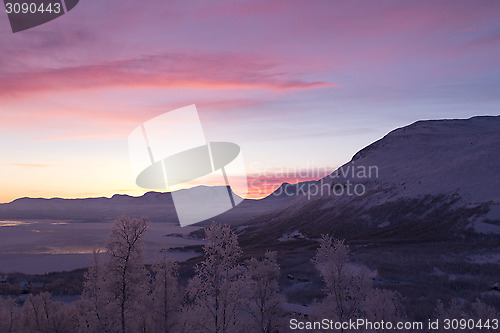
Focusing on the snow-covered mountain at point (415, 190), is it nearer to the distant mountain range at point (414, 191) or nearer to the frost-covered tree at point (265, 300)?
the distant mountain range at point (414, 191)

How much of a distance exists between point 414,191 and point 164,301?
243 ft

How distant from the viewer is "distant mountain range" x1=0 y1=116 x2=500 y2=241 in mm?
63438

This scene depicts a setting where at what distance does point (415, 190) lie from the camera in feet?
263

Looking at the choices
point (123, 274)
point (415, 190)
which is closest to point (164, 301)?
point (123, 274)

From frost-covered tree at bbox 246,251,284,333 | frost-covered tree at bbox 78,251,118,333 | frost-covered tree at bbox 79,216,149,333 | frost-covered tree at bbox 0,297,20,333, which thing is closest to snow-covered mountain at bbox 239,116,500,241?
frost-covered tree at bbox 246,251,284,333

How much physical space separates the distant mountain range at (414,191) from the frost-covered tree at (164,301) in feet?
163

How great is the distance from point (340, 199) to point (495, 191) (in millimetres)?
36205

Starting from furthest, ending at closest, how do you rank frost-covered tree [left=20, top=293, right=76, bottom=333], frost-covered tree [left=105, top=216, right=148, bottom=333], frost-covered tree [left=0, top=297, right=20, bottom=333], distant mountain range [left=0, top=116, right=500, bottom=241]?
distant mountain range [left=0, top=116, right=500, bottom=241]
frost-covered tree [left=20, top=293, right=76, bottom=333]
frost-covered tree [left=0, top=297, right=20, bottom=333]
frost-covered tree [left=105, top=216, right=148, bottom=333]

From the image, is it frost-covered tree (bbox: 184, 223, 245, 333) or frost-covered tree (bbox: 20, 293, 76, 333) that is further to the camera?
frost-covered tree (bbox: 20, 293, 76, 333)

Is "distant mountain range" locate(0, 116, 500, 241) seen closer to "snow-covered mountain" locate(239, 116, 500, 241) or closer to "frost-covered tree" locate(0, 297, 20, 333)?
"snow-covered mountain" locate(239, 116, 500, 241)

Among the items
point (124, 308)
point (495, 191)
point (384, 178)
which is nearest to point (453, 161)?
point (384, 178)

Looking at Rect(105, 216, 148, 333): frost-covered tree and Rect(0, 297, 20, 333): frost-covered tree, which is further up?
Rect(105, 216, 148, 333): frost-covered tree

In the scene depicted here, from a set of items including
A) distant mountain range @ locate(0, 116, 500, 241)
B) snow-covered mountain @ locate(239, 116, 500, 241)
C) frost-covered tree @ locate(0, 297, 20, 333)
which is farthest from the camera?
snow-covered mountain @ locate(239, 116, 500, 241)

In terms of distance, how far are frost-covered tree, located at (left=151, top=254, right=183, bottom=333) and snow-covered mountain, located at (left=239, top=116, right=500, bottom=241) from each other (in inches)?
1997
